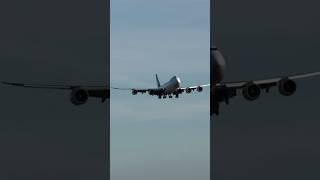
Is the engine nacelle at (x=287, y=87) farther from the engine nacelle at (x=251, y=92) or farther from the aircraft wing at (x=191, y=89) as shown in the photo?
the aircraft wing at (x=191, y=89)

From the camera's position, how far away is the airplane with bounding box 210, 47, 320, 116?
96000 mm

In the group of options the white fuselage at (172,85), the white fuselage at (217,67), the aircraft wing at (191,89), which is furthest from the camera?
the white fuselage at (172,85)

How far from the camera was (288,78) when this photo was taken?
99.7m

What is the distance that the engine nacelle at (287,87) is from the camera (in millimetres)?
99062

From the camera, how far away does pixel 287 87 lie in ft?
326

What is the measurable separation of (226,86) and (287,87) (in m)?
7.19

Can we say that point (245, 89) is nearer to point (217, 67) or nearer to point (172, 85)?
point (217, 67)

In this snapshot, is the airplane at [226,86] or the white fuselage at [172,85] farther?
the white fuselage at [172,85]
